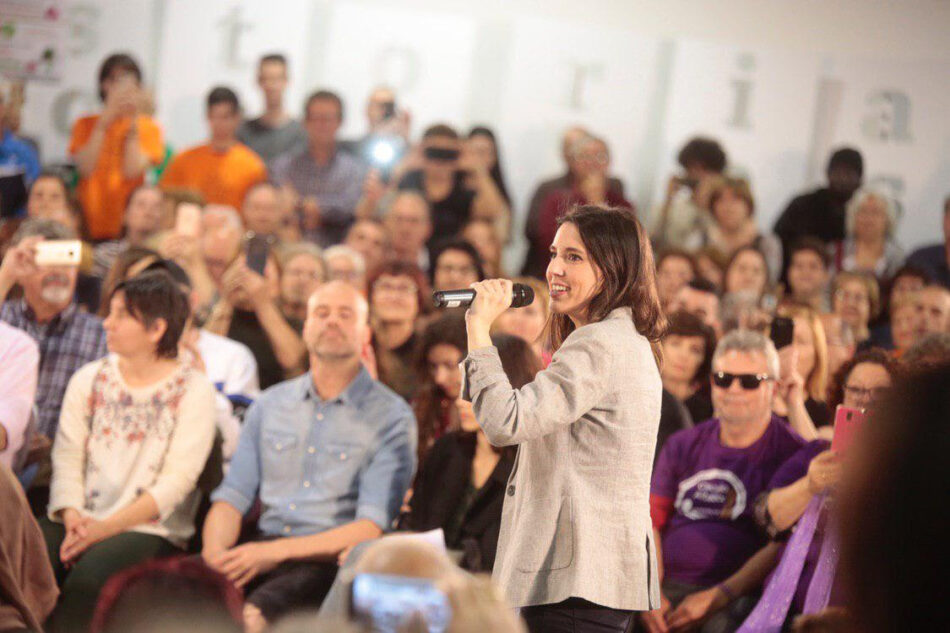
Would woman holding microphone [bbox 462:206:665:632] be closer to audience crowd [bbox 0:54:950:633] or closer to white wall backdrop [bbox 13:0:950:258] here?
audience crowd [bbox 0:54:950:633]

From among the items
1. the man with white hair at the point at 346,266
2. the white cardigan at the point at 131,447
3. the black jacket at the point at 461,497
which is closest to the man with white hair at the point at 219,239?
the man with white hair at the point at 346,266

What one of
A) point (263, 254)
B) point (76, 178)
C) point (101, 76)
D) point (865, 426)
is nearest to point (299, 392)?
point (263, 254)

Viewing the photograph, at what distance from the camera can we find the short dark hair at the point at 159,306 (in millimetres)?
3477

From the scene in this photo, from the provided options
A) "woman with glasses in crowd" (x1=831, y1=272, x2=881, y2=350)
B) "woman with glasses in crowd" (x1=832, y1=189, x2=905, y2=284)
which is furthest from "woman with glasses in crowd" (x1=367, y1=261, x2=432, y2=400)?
"woman with glasses in crowd" (x1=832, y1=189, x2=905, y2=284)

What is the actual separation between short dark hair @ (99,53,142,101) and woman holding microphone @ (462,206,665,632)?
4.70 meters

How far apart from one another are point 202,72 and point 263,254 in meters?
2.53

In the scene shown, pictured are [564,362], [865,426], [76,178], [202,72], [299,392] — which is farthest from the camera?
[202,72]

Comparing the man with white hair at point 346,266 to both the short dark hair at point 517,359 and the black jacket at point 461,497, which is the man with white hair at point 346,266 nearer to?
the black jacket at point 461,497

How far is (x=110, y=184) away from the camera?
582cm

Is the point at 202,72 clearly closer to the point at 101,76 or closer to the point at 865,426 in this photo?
the point at 101,76

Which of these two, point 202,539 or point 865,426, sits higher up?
point 865,426

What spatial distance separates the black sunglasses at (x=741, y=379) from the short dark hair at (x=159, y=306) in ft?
5.53

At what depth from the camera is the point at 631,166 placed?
22.4ft

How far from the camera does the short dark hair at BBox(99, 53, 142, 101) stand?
6.16 meters
